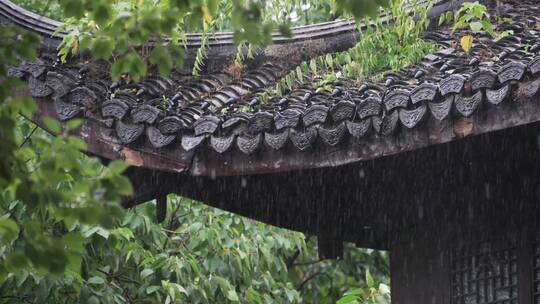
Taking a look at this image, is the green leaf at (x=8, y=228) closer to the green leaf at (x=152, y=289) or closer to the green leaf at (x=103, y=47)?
the green leaf at (x=103, y=47)

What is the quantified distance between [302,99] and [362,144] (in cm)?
73

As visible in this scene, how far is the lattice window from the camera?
5.82 meters

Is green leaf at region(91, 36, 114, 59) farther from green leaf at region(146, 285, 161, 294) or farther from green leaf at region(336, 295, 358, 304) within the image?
green leaf at region(146, 285, 161, 294)

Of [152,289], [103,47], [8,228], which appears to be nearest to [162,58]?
[103,47]

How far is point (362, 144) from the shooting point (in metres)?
4.96

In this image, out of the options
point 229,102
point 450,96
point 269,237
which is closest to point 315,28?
point 229,102

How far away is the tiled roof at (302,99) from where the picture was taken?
180 inches

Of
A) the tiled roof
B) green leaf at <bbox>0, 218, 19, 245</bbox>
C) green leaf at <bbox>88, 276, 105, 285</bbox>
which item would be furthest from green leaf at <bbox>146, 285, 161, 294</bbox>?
green leaf at <bbox>0, 218, 19, 245</bbox>

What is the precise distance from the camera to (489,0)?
6199 millimetres

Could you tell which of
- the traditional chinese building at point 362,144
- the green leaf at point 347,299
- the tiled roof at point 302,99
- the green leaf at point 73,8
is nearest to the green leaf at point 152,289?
the green leaf at point 347,299

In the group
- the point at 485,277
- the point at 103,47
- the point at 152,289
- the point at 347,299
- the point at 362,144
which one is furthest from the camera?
the point at 152,289

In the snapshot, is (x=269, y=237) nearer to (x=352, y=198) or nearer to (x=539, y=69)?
(x=352, y=198)

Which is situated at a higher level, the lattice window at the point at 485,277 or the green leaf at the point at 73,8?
the green leaf at the point at 73,8

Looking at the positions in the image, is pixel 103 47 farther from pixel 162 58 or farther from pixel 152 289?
pixel 152 289
